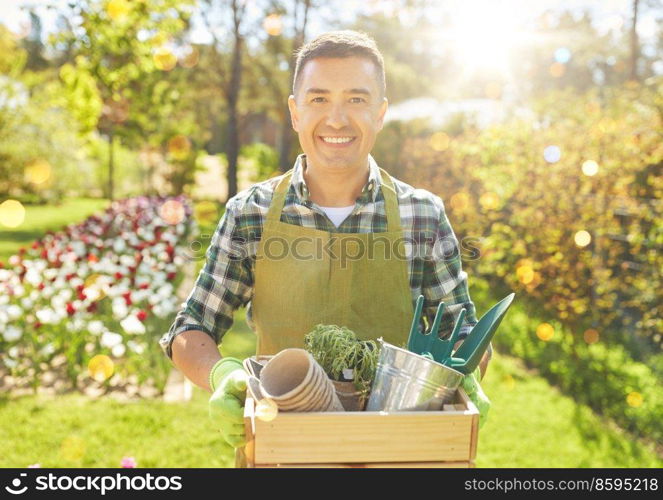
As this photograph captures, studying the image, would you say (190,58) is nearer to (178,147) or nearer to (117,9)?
(178,147)

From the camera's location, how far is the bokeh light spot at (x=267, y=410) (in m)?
1.21

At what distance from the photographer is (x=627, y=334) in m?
5.33

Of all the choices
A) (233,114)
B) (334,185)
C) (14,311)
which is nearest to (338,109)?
(334,185)

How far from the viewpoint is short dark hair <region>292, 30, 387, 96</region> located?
5.86 ft

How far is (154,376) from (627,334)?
3752 millimetres

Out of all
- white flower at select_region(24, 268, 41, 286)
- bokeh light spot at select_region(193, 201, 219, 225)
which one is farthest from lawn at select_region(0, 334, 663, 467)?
bokeh light spot at select_region(193, 201, 219, 225)

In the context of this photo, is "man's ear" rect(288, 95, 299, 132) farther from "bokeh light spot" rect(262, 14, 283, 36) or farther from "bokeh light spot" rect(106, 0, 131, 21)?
"bokeh light spot" rect(262, 14, 283, 36)

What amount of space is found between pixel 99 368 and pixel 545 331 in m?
3.68

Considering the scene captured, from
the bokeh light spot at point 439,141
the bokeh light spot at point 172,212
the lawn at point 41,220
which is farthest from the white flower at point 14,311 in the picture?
the bokeh light spot at point 439,141

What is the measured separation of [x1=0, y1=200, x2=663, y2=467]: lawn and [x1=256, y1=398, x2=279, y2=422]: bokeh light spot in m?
2.54

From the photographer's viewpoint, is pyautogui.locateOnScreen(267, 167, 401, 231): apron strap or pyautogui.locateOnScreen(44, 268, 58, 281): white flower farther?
pyautogui.locateOnScreen(44, 268, 58, 281): white flower

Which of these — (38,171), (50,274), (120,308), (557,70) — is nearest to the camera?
(120,308)

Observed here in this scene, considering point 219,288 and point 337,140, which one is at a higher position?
point 337,140

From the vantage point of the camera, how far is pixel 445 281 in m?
1.96
